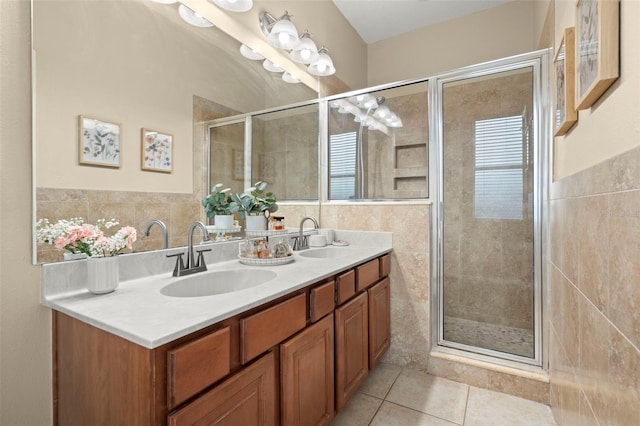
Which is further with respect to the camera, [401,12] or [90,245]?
[401,12]

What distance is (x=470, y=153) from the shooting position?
7.61 ft

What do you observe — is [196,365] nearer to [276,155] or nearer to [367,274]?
[367,274]

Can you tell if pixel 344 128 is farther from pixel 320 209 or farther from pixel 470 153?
pixel 470 153

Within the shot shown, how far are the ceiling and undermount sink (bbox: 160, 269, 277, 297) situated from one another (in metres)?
2.57

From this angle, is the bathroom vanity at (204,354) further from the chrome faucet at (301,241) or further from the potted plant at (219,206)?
the chrome faucet at (301,241)

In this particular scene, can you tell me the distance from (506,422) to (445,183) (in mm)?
1478

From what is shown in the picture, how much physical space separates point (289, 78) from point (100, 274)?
1.85 meters

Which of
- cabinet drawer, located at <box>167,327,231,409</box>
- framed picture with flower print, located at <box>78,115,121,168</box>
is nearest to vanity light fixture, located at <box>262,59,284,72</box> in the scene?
framed picture with flower print, located at <box>78,115,121,168</box>

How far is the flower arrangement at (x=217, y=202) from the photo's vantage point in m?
1.59

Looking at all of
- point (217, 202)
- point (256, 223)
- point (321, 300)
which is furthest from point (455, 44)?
point (321, 300)

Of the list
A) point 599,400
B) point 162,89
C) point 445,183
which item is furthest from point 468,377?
point 162,89

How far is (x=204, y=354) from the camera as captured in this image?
2.74 feet

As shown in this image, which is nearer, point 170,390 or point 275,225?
point 170,390

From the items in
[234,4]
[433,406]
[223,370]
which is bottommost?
[433,406]
